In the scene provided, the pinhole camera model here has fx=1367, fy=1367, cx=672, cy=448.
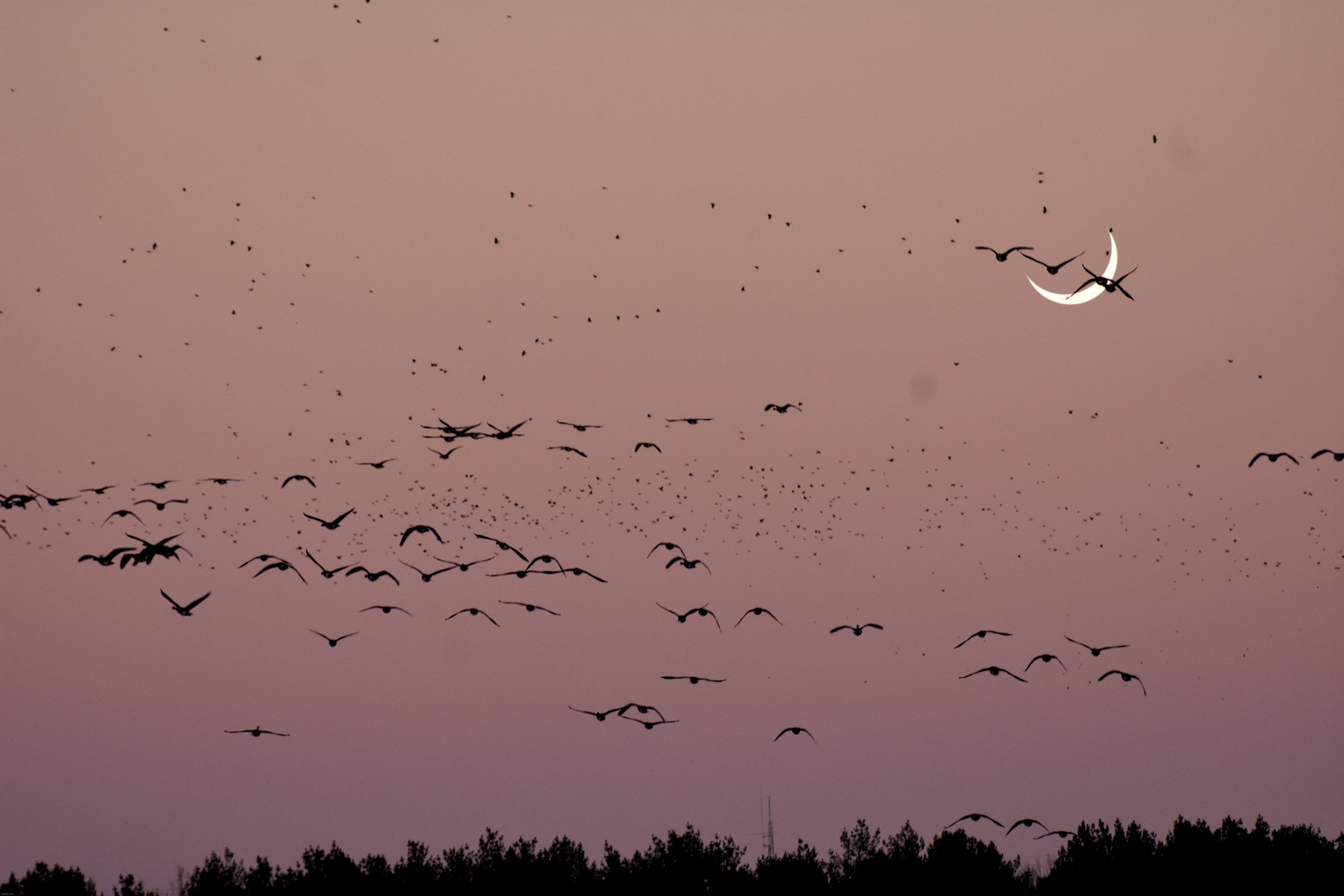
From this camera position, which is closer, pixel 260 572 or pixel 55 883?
pixel 260 572

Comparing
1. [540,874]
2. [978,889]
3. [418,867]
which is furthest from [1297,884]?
[418,867]

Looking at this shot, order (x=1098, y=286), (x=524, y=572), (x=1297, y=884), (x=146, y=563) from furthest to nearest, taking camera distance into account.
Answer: (x=1297, y=884) → (x=524, y=572) → (x=1098, y=286) → (x=146, y=563)

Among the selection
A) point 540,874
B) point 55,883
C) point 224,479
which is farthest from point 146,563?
point 55,883

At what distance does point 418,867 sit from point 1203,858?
37.8 m

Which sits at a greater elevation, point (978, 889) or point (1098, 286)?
point (1098, 286)

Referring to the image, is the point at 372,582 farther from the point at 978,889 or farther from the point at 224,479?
the point at 978,889

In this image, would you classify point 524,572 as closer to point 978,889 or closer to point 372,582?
point 372,582

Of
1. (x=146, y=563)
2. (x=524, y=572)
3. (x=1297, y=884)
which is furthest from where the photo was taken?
(x=1297, y=884)

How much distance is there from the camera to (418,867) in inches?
2707

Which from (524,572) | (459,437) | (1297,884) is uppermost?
(459,437)

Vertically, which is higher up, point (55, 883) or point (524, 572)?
point (524, 572)

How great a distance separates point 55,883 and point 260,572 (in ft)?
168

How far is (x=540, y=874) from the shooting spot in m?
67.4

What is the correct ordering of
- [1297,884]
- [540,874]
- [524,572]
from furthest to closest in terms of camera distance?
[540,874] < [1297,884] < [524,572]
